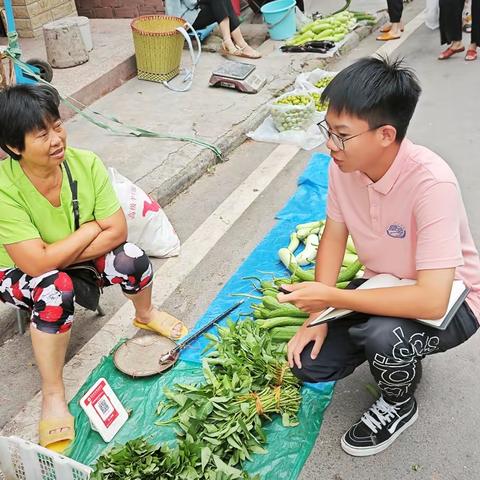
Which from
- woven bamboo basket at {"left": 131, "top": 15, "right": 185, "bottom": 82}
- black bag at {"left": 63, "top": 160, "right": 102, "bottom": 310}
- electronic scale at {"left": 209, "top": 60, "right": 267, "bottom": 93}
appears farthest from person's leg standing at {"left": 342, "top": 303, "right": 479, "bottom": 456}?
woven bamboo basket at {"left": 131, "top": 15, "right": 185, "bottom": 82}

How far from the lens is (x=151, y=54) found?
6.04 m

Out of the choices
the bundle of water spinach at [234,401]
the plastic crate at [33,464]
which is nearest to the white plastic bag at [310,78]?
the bundle of water spinach at [234,401]

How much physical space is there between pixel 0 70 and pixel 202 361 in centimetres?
272

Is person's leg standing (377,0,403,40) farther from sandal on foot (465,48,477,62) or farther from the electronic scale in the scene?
the electronic scale

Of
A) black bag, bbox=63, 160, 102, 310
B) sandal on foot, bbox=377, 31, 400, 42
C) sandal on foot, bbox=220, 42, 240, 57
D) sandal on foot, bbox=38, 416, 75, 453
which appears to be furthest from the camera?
sandal on foot, bbox=377, 31, 400, 42

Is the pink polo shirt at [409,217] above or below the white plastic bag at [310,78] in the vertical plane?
above

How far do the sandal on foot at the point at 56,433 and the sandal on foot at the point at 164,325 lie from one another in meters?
0.66

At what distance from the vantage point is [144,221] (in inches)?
140

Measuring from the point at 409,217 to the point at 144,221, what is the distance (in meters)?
1.82

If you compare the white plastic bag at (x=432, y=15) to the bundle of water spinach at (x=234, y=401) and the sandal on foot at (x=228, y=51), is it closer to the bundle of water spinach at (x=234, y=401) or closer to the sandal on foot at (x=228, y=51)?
the sandal on foot at (x=228, y=51)

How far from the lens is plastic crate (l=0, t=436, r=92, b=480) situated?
2094mm

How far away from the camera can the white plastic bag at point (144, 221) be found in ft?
11.4

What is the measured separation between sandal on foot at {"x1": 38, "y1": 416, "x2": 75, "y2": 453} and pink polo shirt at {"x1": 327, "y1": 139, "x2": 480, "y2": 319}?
4.65ft

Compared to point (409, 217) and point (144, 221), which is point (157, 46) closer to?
point (144, 221)
